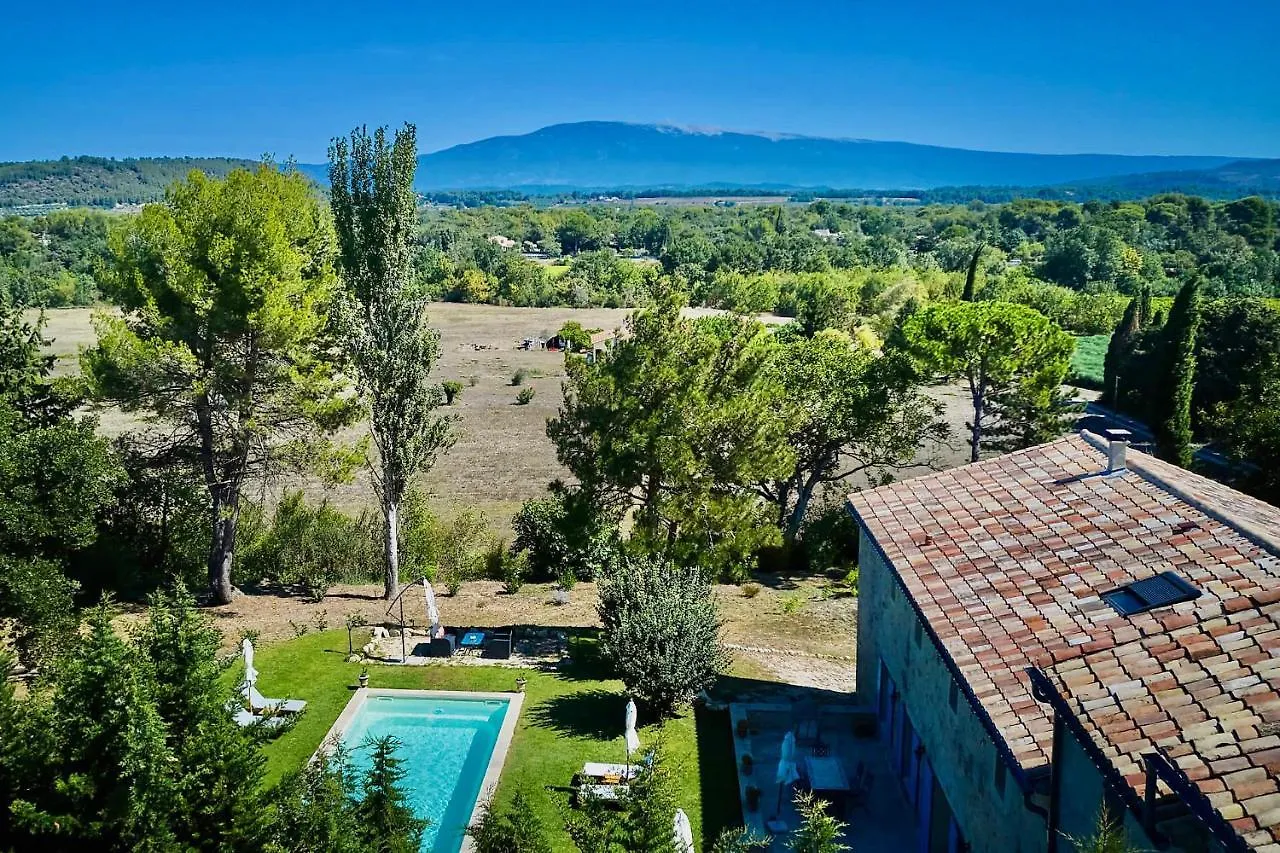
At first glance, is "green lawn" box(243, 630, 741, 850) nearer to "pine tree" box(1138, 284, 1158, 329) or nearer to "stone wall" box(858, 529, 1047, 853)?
"stone wall" box(858, 529, 1047, 853)

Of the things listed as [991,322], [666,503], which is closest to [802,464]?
[991,322]

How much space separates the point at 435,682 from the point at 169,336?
9271mm

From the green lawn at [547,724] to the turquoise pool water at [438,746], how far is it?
505mm

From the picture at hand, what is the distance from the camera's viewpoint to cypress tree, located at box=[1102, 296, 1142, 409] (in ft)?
170

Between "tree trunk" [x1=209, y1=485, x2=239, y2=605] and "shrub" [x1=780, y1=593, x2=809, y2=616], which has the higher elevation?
"tree trunk" [x1=209, y1=485, x2=239, y2=605]

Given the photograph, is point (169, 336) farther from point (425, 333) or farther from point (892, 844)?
point (892, 844)

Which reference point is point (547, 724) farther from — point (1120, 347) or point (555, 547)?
point (1120, 347)

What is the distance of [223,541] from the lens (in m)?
22.0

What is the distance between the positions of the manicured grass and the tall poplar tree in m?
41.8

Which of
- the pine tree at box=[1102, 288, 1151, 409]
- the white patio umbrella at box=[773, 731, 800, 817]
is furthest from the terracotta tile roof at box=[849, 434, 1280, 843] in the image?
the pine tree at box=[1102, 288, 1151, 409]

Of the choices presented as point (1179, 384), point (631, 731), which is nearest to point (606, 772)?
point (631, 731)

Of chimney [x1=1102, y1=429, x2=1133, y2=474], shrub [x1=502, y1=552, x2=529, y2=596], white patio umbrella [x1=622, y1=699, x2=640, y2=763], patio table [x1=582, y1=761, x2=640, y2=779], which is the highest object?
chimney [x1=1102, y1=429, x2=1133, y2=474]

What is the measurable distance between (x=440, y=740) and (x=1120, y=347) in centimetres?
4870

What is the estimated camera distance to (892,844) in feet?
41.0
